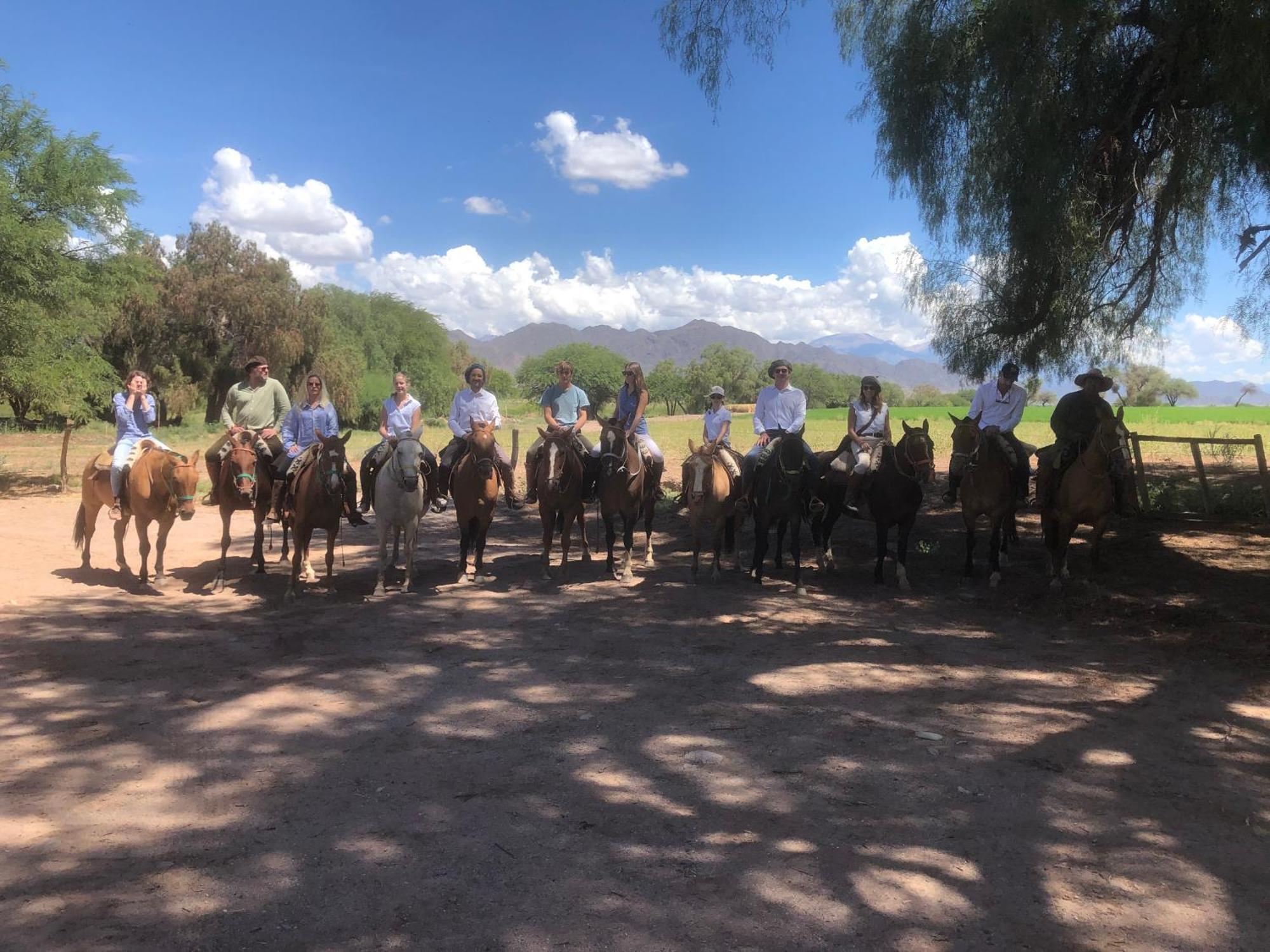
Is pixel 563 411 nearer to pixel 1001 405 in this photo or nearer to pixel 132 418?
pixel 132 418

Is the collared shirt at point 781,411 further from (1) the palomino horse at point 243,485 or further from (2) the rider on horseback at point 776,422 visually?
(1) the palomino horse at point 243,485

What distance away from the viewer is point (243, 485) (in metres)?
9.27

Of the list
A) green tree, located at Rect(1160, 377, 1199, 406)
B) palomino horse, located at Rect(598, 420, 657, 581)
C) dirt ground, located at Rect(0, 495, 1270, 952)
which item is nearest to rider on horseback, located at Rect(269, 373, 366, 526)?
dirt ground, located at Rect(0, 495, 1270, 952)

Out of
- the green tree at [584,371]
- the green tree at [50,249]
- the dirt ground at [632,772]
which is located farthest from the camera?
the green tree at [584,371]

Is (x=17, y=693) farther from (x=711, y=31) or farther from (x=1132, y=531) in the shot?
(x=1132, y=531)

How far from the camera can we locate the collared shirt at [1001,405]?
35.7 ft

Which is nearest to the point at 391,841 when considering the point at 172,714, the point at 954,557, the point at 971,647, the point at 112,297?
the point at 172,714

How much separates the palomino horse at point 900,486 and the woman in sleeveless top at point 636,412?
2.94 metres

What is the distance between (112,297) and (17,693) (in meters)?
16.6

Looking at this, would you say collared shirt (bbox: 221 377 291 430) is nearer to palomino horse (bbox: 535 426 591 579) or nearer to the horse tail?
the horse tail

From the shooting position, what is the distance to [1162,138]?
33.7 feet

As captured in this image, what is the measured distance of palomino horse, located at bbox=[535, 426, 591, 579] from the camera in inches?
398

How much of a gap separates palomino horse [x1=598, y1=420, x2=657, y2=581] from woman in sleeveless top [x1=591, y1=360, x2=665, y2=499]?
6.6 inches

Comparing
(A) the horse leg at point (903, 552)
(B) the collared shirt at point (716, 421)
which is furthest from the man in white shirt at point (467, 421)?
(A) the horse leg at point (903, 552)
